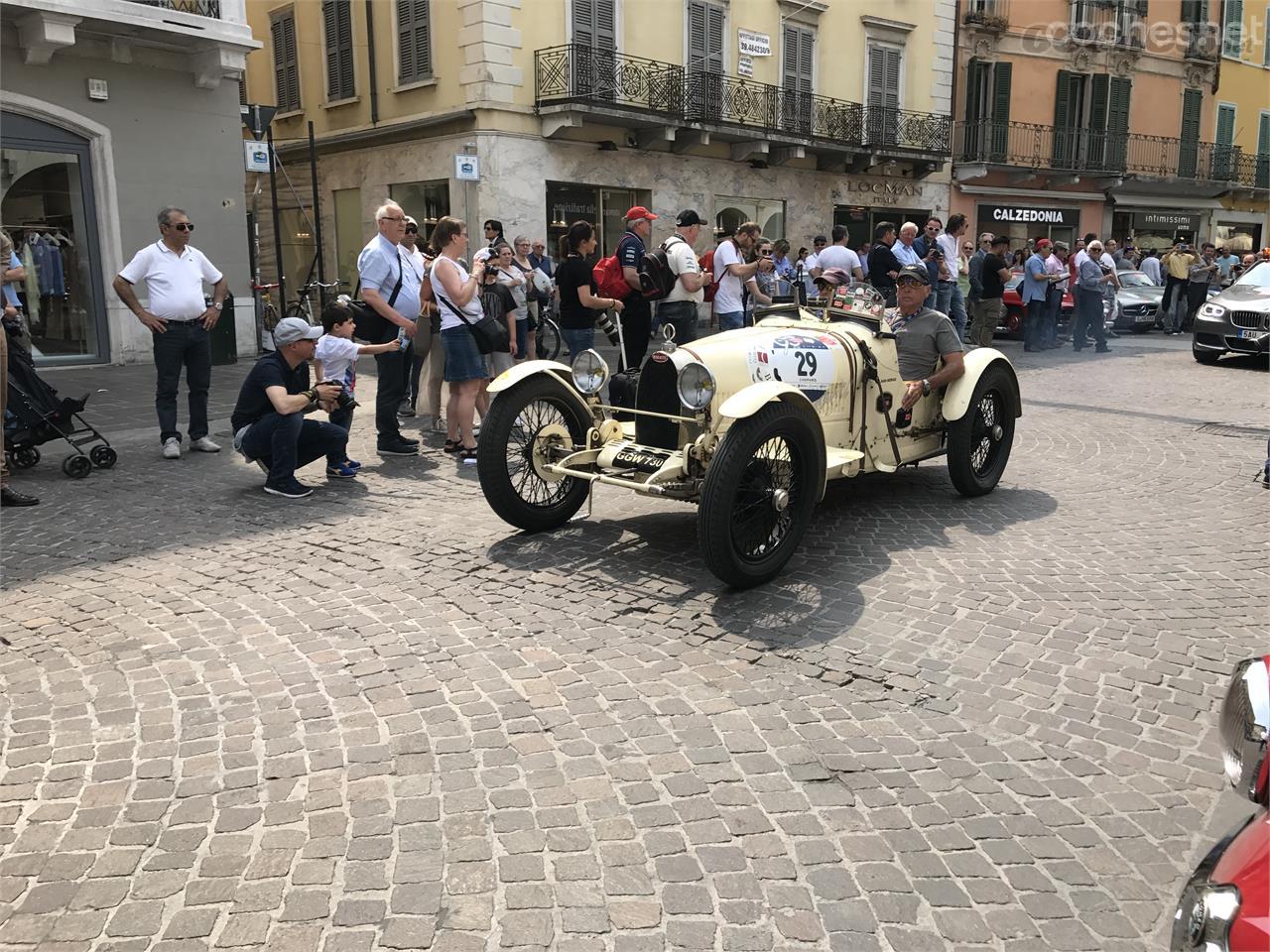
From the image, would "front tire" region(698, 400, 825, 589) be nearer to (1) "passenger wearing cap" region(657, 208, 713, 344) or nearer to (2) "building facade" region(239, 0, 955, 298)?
(1) "passenger wearing cap" region(657, 208, 713, 344)

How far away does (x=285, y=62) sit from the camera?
23.8 metres

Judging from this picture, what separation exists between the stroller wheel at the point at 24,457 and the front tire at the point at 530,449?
3852mm

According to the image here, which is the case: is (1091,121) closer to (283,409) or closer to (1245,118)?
(1245,118)

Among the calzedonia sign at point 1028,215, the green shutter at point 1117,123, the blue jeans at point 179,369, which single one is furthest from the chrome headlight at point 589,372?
the green shutter at point 1117,123

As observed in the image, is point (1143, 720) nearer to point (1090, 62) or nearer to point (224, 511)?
point (224, 511)

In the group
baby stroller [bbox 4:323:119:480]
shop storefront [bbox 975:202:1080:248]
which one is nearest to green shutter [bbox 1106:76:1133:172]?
shop storefront [bbox 975:202:1080:248]

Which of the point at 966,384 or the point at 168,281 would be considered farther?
the point at 168,281

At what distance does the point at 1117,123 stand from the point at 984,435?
3007cm

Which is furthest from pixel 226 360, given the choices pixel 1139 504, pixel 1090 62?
pixel 1090 62

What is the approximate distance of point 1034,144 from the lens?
30297 millimetres

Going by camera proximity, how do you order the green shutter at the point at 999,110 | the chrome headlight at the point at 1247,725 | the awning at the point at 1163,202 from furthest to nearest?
the awning at the point at 1163,202, the green shutter at the point at 999,110, the chrome headlight at the point at 1247,725

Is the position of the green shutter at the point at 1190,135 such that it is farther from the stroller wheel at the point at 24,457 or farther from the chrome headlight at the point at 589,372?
the stroller wheel at the point at 24,457

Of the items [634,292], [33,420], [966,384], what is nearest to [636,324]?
[634,292]

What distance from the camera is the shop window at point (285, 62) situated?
2345 cm
